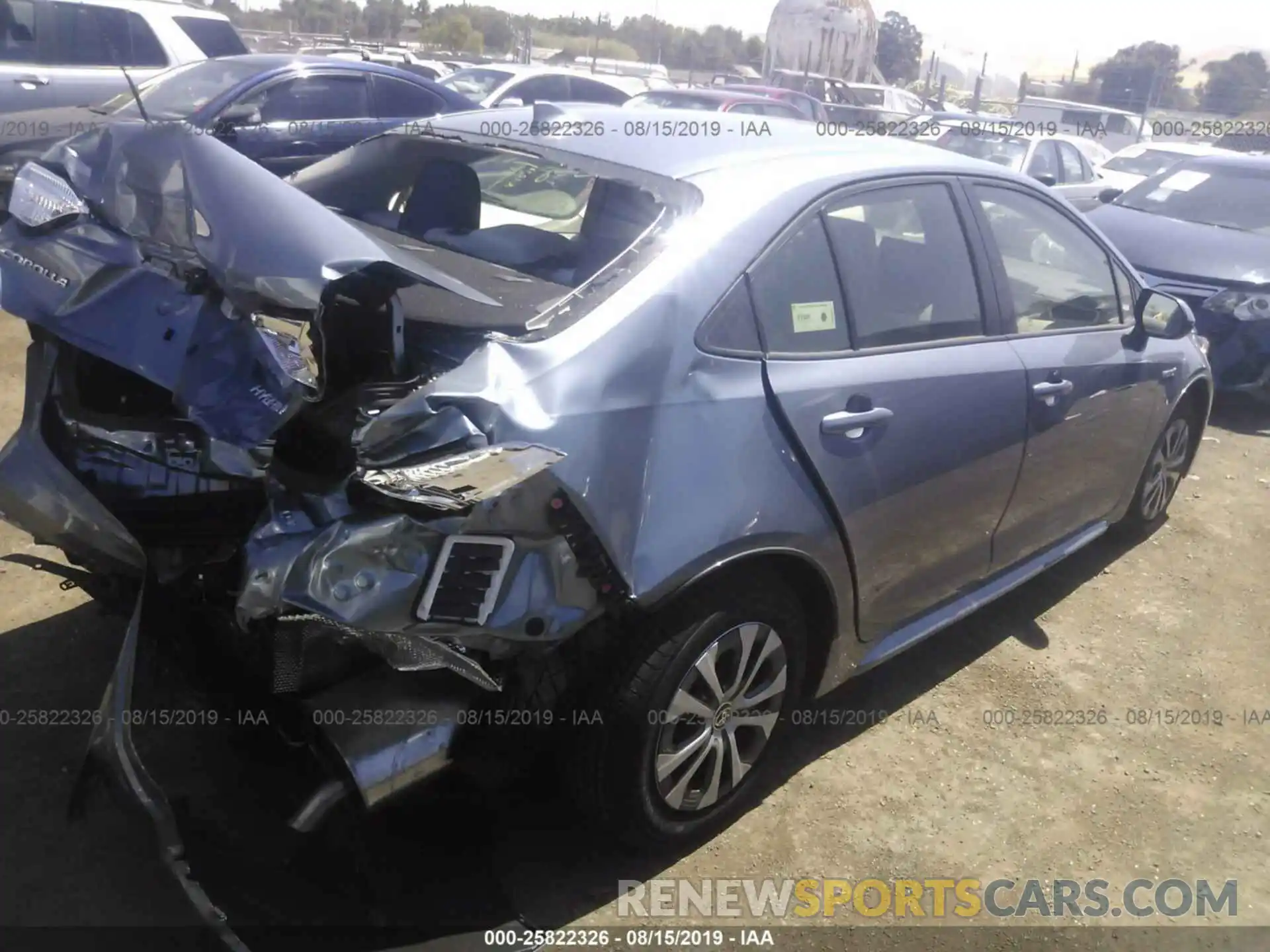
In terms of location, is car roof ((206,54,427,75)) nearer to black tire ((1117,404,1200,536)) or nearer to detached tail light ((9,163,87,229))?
detached tail light ((9,163,87,229))

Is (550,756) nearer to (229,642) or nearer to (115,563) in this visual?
(229,642)

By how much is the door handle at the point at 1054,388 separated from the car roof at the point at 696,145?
28.6 inches

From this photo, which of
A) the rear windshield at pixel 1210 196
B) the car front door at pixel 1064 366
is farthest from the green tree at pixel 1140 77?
the car front door at pixel 1064 366

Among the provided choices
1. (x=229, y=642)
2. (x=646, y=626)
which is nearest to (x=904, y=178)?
(x=646, y=626)

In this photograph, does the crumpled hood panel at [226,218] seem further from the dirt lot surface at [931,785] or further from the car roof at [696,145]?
the dirt lot surface at [931,785]

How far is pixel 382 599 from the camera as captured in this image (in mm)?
2010

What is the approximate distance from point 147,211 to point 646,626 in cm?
157

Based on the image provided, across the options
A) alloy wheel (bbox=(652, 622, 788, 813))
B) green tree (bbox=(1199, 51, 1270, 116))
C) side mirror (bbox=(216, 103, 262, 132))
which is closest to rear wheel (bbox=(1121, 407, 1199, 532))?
alloy wheel (bbox=(652, 622, 788, 813))

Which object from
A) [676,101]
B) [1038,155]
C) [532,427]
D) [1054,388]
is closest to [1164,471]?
[1054,388]

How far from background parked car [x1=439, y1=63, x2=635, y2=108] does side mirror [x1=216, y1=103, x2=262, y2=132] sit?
6.58 meters

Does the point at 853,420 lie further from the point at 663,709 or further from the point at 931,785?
the point at 931,785

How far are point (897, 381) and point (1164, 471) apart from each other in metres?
2.60

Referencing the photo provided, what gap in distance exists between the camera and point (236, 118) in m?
7.44

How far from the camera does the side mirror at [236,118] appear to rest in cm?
740
